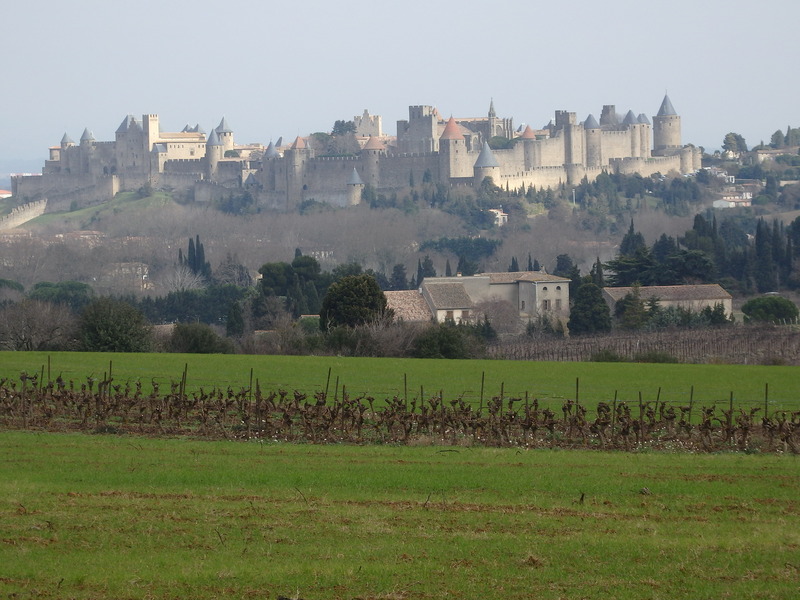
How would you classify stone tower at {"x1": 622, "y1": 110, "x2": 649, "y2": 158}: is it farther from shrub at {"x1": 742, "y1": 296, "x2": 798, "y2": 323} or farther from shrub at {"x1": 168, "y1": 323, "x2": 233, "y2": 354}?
shrub at {"x1": 168, "y1": 323, "x2": 233, "y2": 354}

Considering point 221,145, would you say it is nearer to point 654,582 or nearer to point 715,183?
point 715,183

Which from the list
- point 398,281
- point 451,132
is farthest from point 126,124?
point 398,281

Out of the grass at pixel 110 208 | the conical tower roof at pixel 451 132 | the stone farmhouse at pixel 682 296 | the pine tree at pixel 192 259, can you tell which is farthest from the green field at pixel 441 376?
the grass at pixel 110 208

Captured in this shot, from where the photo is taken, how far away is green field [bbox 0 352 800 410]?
18.5m

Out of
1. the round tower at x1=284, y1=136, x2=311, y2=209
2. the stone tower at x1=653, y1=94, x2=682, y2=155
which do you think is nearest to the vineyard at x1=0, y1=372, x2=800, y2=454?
the round tower at x1=284, y1=136, x2=311, y2=209

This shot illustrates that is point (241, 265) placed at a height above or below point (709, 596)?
above

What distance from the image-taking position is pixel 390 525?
9414 millimetres

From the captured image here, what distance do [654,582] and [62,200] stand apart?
8840 centimetres

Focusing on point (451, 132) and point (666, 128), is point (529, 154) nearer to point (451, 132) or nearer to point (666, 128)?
point (451, 132)

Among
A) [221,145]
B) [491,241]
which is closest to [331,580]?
[491,241]

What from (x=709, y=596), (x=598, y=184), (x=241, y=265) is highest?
(x=598, y=184)

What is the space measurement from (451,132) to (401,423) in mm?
69220

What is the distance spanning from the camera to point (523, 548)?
882 centimetres

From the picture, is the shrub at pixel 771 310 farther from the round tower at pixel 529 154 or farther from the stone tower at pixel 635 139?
the stone tower at pixel 635 139
